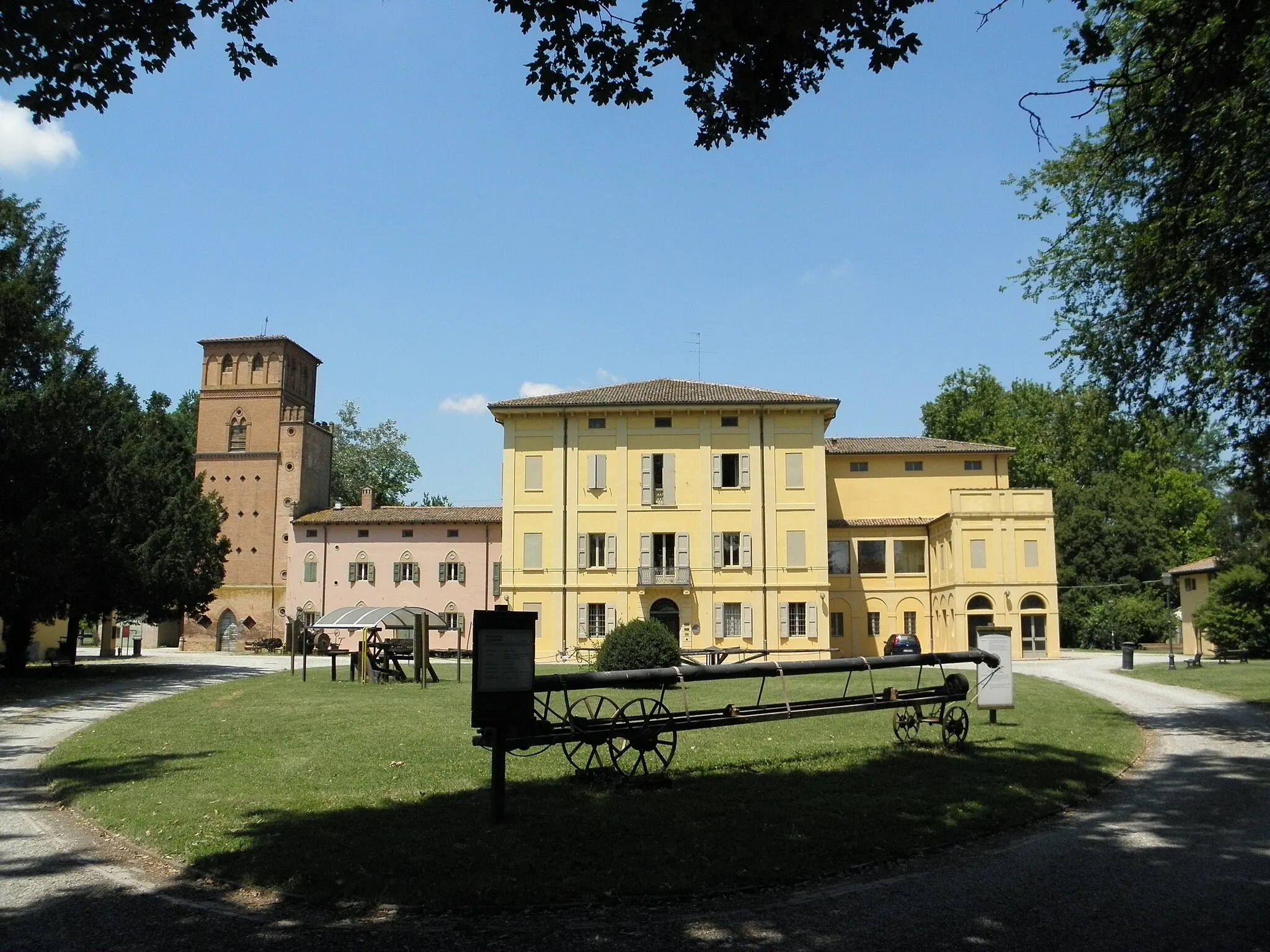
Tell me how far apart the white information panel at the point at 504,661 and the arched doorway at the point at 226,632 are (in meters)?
52.4

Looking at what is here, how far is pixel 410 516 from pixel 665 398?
1694 centimetres

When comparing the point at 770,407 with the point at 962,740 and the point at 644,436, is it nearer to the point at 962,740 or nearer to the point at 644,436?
the point at 644,436

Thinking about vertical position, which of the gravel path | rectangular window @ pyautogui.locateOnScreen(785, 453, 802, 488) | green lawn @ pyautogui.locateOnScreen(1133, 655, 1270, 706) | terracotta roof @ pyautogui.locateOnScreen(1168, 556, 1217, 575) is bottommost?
the gravel path

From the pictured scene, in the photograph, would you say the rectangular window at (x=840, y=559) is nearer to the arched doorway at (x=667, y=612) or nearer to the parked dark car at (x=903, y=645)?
the parked dark car at (x=903, y=645)

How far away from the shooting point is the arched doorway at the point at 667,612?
44.7 meters

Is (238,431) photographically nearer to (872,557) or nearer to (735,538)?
(735,538)

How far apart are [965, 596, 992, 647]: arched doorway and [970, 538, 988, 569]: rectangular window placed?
1.41 metres

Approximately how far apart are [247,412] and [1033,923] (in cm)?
5903

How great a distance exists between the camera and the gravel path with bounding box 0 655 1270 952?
17.8 feet

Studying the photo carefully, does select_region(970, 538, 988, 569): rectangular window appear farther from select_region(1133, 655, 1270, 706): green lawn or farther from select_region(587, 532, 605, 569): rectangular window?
select_region(587, 532, 605, 569): rectangular window

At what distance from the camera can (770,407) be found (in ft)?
149

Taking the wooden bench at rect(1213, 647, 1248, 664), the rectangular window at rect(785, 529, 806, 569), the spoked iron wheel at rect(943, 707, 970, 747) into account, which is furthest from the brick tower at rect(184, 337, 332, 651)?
the spoked iron wheel at rect(943, 707, 970, 747)

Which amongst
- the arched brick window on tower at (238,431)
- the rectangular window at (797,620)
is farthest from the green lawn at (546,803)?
the arched brick window on tower at (238,431)

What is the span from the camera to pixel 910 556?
47.3m
